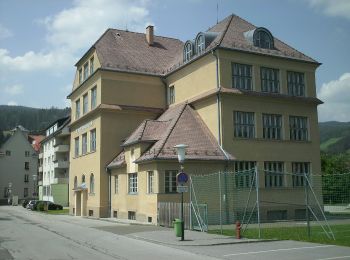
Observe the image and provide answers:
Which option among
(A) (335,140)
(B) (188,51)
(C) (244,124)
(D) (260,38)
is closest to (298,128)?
(C) (244,124)

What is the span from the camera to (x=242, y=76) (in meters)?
33.9

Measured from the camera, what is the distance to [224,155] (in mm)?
31531

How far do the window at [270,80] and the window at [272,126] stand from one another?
6.68 feet

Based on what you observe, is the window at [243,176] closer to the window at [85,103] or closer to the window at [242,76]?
the window at [242,76]

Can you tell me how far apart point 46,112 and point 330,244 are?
7491 inches

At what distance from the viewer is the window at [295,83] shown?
118ft

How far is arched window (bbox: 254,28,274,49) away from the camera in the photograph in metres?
35.2

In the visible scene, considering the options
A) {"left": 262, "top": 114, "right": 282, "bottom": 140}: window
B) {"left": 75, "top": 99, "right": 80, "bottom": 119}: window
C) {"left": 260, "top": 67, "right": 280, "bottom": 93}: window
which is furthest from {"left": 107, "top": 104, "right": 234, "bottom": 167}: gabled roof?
{"left": 75, "top": 99, "right": 80, "bottom": 119}: window

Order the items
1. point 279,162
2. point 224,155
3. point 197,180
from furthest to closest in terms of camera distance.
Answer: point 279,162 < point 224,155 < point 197,180

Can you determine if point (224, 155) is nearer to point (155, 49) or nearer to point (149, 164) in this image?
point (149, 164)

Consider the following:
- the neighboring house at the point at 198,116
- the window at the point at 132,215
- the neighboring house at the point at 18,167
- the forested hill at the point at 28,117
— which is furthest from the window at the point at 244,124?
the forested hill at the point at 28,117

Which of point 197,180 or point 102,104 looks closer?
point 197,180

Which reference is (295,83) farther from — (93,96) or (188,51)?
(93,96)

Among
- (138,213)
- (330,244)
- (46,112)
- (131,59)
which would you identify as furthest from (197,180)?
(46,112)
